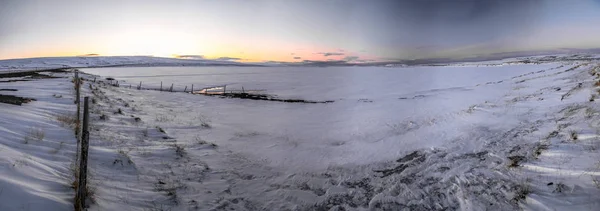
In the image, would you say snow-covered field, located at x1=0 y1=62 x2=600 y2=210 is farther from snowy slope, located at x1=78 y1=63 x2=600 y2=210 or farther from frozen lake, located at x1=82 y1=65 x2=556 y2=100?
frozen lake, located at x1=82 y1=65 x2=556 y2=100

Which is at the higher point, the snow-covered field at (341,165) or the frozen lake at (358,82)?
the frozen lake at (358,82)

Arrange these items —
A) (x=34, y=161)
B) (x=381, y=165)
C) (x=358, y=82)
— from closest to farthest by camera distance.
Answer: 1. (x=34, y=161)
2. (x=381, y=165)
3. (x=358, y=82)

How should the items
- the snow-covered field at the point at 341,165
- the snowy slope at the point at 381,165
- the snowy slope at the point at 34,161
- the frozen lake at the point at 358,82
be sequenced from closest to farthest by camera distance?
the snowy slope at the point at 34,161, the snow-covered field at the point at 341,165, the snowy slope at the point at 381,165, the frozen lake at the point at 358,82

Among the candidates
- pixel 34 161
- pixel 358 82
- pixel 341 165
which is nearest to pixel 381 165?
pixel 341 165

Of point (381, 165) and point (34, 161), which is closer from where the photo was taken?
point (34, 161)

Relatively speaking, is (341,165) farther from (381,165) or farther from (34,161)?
(34,161)

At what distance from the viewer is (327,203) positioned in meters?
7.20

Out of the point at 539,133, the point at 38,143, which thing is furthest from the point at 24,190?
the point at 539,133

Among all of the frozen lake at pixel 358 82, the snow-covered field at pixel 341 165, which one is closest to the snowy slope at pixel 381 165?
the snow-covered field at pixel 341 165

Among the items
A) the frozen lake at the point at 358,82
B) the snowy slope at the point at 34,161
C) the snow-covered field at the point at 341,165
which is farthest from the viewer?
the frozen lake at the point at 358,82

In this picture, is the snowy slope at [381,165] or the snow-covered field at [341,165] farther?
the snowy slope at [381,165]

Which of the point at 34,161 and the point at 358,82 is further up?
the point at 358,82

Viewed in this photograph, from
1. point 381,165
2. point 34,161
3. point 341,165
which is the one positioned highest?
point 34,161

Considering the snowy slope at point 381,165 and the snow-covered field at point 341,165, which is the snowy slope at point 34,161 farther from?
the snowy slope at point 381,165
